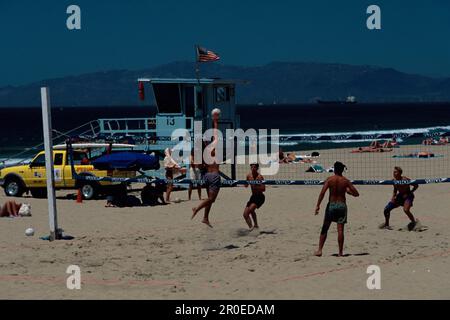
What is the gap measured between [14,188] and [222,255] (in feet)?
40.4

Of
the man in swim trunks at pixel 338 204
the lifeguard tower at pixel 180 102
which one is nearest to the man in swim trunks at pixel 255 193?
the man in swim trunks at pixel 338 204

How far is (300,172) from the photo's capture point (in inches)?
1230

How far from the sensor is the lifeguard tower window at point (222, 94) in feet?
100.0

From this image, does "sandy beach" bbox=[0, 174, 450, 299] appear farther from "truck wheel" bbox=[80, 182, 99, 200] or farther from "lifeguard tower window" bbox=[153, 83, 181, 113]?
"lifeguard tower window" bbox=[153, 83, 181, 113]

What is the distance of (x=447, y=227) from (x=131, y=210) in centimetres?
810

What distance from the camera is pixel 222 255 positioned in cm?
1465

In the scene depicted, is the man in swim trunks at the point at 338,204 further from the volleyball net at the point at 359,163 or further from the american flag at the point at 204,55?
the american flag at the point at 204,55

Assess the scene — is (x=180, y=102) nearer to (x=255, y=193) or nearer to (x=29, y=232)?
(x=29, y=232)

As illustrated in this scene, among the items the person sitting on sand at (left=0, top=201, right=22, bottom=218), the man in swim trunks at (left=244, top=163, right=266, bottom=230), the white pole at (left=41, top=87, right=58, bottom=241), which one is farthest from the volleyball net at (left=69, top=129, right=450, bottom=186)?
the white pole at (left=41, top=87, right=58, bottom=241)

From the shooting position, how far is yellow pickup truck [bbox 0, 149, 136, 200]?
924 inches

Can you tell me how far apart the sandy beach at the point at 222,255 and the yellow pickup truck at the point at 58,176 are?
198 centimetres

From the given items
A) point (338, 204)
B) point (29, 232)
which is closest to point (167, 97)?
point (29, 232)

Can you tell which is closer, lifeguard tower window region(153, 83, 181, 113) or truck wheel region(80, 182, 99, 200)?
truck wheel region(80, 182, 99, 200)
